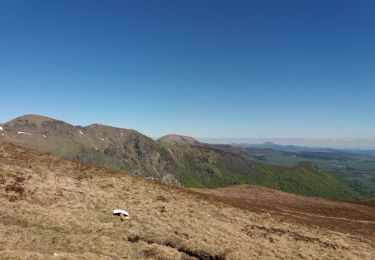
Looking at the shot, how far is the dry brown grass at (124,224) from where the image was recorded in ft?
77.8

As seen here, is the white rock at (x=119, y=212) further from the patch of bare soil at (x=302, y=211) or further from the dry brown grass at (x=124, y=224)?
the patch of bare soil at (x=302, y=211)

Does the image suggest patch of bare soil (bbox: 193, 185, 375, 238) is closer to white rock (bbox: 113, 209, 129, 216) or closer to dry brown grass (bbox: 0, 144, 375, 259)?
dry brown grass (bbox: 0, 144, 375, 259)

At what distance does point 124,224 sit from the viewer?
2923 centimetres

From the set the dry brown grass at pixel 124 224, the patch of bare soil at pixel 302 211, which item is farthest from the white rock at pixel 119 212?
the patch of bare soil at pixel 302 211

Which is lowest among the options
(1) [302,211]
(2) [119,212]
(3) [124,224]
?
(1) [302,211]

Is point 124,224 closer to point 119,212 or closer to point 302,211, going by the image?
point 119,212

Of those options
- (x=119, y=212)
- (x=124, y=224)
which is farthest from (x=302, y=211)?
(x=124, y=224)

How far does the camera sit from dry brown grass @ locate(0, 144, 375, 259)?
2370 centimetres

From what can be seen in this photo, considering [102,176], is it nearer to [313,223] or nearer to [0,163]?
[0,163]

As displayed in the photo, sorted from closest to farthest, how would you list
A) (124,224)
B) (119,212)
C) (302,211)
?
(124,224), (119,212), (302,211)

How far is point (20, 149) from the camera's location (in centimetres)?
4528

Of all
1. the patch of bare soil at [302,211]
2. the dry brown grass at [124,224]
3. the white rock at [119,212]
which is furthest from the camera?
the patch of bare soil at [302,211]

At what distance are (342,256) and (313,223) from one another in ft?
41.6

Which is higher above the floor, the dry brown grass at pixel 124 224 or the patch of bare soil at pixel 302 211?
the dry brown grass at pixel 124 224
